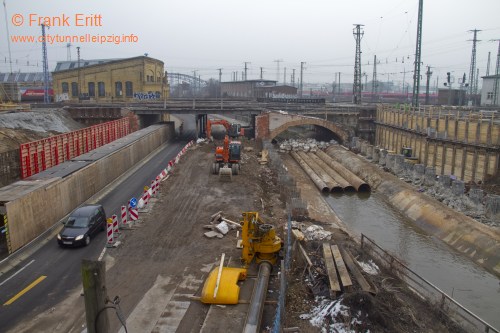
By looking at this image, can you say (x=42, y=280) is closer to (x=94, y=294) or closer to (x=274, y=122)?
(x=94, y=294)

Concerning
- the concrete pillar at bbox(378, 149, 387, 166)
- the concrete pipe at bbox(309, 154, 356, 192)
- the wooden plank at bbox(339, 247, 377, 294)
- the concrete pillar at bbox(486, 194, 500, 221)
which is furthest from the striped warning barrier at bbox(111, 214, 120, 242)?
the concrete pillar at bbox(378, 149, 387, 166)

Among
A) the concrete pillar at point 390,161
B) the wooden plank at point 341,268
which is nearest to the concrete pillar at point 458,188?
the concrete pillar at point 390,161

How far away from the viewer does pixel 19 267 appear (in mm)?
17234

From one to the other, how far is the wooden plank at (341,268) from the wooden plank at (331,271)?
0.52ft

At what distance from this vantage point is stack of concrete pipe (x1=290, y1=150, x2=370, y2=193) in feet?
119

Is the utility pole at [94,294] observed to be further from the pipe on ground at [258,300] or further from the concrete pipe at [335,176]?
the concrete pipe at [335,176]

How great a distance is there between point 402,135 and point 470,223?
24.9 m

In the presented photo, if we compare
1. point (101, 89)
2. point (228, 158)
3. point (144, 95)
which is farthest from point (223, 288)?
point (101, 89)

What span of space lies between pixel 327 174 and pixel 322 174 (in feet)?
1.95

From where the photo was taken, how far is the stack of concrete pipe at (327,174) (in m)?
36.1

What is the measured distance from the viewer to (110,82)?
75938mm

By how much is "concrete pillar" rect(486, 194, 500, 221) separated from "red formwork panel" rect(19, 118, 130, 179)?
1161 inches

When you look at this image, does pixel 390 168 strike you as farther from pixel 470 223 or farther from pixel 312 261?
pixel 312 261

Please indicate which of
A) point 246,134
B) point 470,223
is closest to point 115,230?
point 470,223
